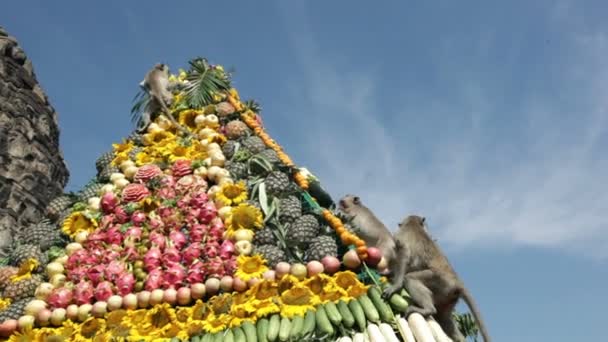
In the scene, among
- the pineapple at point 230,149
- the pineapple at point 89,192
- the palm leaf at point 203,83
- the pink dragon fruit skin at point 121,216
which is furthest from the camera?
the palm leaf at point 203,83

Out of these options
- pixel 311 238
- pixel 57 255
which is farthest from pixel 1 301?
pixel 311 238

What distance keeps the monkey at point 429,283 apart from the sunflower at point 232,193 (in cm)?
196

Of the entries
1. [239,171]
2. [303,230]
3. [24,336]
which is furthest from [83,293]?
[303,230]

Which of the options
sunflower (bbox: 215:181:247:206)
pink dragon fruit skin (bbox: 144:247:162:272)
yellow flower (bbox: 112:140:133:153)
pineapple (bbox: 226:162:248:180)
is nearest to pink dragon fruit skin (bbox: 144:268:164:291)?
pink dragon fruit skin (bbox: 144:247:162:272)

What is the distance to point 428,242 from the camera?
7.05m

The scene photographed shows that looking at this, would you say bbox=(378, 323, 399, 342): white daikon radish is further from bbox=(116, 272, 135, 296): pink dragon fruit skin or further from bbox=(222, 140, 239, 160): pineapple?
bbox=(222, 140, 239, 160): pineapple

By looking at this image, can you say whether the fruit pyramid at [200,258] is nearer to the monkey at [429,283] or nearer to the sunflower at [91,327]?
the sunflower at [91,327]

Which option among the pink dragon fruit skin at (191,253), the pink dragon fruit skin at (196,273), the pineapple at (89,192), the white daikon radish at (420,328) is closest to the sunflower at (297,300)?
the white daikon radish at (420,328)

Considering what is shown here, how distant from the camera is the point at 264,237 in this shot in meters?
7.11

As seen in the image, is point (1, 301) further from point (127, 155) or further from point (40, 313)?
point (127, 155)

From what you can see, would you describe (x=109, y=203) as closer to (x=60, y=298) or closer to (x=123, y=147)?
(x=123, y=147)

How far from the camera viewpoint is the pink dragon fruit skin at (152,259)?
23.2 ft

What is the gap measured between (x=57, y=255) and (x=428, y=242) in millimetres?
4315

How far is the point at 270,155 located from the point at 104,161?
249cm
